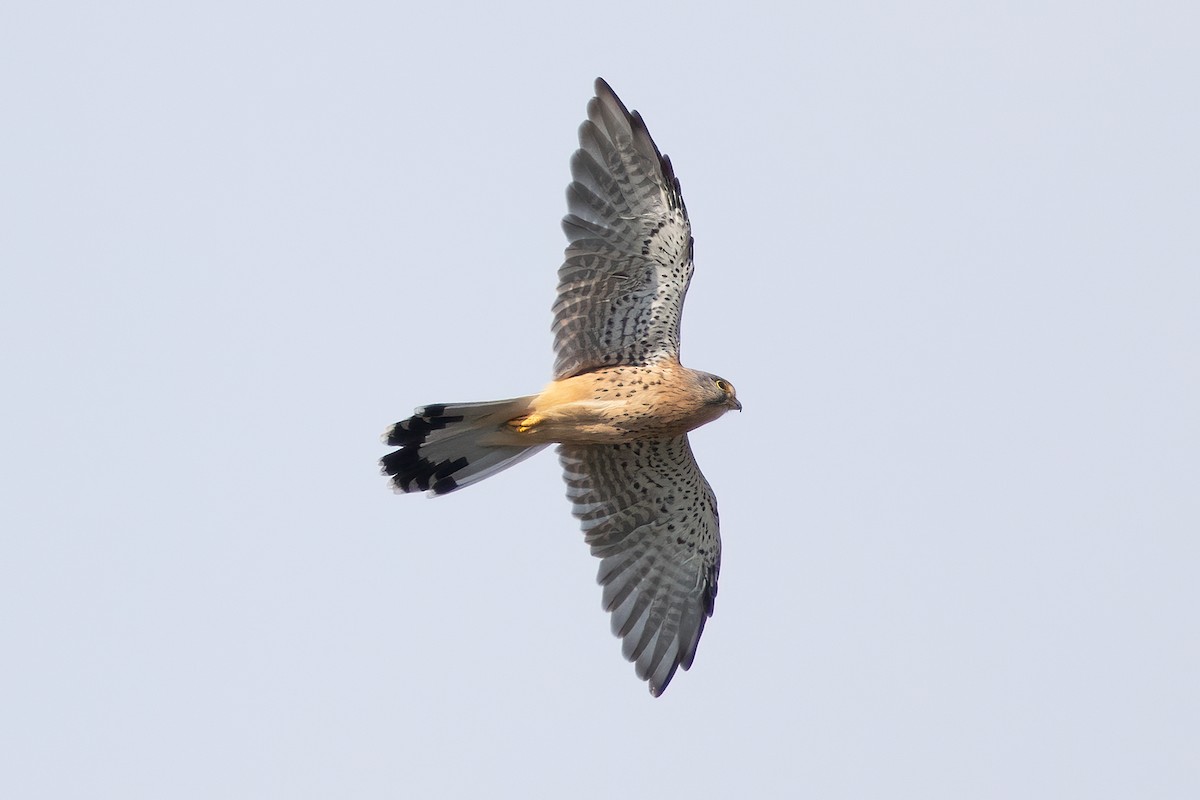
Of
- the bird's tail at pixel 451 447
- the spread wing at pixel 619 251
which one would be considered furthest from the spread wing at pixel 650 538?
the spread wing at pixel 619 251

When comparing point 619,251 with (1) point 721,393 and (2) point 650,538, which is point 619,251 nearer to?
(1) point 721,393

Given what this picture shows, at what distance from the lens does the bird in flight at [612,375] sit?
40.9ft

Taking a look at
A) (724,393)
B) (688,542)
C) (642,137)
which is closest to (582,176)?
(642,137)

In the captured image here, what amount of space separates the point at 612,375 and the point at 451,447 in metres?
1.31

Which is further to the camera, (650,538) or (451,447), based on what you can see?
(650,538)

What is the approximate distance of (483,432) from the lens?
1281 cm

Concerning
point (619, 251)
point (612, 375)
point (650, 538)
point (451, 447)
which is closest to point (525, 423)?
point (451, 447)

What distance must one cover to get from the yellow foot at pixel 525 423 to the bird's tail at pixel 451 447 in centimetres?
5

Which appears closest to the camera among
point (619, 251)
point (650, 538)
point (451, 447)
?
point (619, 251)

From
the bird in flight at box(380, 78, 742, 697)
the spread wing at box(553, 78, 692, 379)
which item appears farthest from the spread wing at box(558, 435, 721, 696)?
the spread wing at box(553, 78, 692, 379)

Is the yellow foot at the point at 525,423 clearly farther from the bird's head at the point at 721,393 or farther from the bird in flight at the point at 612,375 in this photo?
the bird's head at the point at 721,393

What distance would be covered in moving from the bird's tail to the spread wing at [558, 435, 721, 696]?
0.64 meters

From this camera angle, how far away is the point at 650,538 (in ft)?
44.6

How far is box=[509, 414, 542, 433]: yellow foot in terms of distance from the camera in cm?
1264
